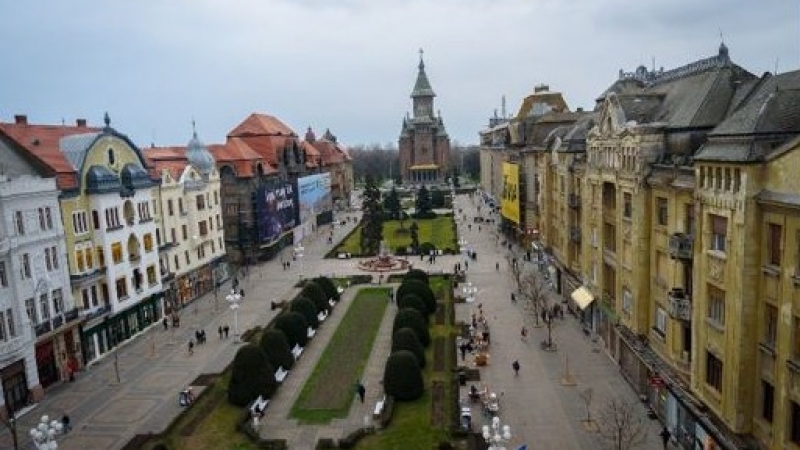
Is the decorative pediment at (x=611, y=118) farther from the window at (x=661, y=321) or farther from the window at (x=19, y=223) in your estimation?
the window at (x=19, y=223)

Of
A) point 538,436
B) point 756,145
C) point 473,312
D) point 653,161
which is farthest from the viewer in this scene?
point 473,312

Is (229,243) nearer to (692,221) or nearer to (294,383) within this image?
(294,383)

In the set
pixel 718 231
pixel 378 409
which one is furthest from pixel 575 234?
pixel 718 231

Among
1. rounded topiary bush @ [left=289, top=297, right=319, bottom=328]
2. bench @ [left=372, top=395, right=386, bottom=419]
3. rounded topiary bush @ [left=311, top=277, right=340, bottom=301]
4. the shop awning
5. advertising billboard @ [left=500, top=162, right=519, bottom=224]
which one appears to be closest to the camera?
bench @ [left=372, top=395, right=386, bottom=419]

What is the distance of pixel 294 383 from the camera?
140 ft

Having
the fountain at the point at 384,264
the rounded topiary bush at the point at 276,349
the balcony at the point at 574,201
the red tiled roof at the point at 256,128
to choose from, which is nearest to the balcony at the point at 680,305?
the balcony at the point at 574,201

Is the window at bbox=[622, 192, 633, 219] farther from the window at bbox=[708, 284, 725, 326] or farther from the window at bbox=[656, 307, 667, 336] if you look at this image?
the window at bbox=[708, 284, 725, 326]

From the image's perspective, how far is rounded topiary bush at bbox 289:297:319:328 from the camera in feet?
173

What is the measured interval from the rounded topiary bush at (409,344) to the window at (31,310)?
22334 mm

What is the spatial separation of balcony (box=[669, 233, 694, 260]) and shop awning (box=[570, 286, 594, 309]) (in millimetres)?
18155

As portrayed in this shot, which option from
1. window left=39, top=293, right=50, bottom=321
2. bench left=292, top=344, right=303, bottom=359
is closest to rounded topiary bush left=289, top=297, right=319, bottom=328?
bench left=292, top=344, right=303, bottom=359

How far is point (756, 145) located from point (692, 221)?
7.83m

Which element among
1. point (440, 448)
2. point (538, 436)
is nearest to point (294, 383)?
point (440, 448)

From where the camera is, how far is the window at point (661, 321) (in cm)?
3544
